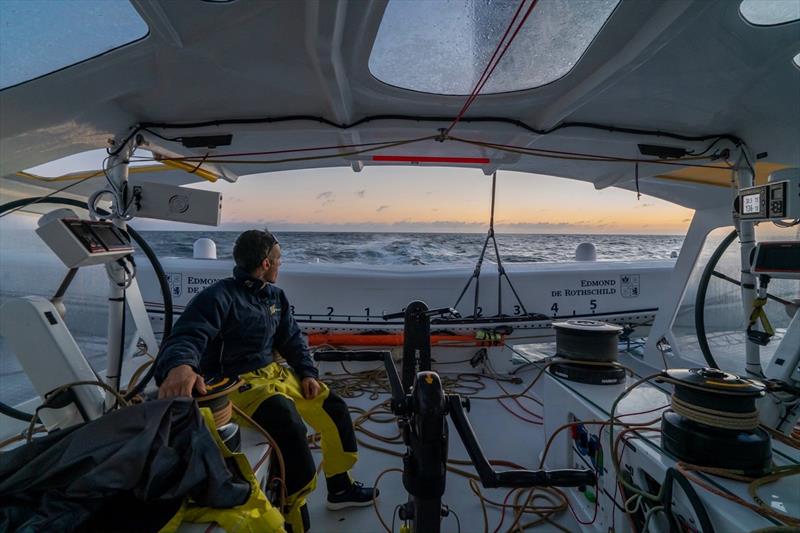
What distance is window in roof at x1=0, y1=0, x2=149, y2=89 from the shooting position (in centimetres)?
150

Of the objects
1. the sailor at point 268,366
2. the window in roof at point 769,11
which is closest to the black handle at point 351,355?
the sailor at point 268,366

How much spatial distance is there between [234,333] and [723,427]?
1.92 m

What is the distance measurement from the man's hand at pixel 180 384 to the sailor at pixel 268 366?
18 millimetres

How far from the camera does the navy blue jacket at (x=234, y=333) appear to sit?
5.22ft

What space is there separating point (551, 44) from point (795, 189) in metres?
1.42

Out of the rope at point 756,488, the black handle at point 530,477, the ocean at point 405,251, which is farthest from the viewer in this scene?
the ocean at point 405,251

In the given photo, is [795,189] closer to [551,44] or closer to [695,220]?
[551,44]

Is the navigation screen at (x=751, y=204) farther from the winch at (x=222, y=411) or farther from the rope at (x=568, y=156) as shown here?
the winch at (x=222, y=411)

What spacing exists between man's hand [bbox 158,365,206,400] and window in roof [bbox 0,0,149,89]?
1.44 meters

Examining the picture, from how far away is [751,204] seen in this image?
215 centimetres

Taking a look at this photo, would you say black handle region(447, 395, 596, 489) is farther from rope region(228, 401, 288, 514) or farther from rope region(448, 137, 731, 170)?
rope region(448, 137, 731, 170)

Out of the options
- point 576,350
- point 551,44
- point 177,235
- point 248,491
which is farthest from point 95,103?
point 177,235

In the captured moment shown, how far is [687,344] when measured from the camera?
3770 millimetres

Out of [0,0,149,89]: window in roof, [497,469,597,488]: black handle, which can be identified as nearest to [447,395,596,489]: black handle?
[497,469,597,488]: black handle
